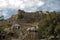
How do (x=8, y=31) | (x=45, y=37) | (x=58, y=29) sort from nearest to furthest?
(x=58, y=29), (x=45, y=37), (x=8, y=31)

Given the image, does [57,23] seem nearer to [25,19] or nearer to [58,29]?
[58,29]

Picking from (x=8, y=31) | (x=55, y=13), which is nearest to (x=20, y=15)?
(x=8, y=31)

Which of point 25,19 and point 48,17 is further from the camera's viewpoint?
point 25,19

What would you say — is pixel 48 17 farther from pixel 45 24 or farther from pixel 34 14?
pixel 34 14

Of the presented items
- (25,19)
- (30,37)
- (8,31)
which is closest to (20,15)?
(25,19)

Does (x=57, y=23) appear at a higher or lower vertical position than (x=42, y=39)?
higher

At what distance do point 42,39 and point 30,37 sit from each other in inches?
139

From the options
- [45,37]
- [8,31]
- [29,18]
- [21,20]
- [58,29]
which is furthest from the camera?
[29,18]

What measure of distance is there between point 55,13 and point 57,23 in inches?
135

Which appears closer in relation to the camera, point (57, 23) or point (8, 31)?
point (57, 23)

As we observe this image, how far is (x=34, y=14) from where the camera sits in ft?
371

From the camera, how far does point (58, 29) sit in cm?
6150

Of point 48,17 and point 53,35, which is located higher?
point 48,17

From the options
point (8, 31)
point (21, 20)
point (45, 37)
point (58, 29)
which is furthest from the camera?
point (21, 20)
